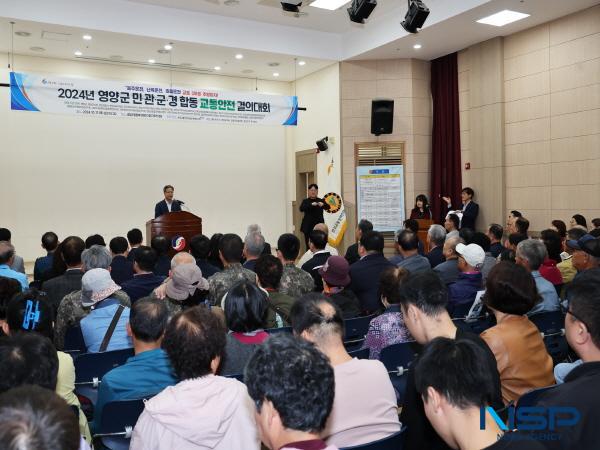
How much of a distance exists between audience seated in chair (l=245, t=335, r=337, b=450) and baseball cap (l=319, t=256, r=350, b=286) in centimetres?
253

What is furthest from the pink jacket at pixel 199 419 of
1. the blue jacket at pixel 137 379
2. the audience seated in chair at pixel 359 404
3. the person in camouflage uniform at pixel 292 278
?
the person in camouflage uniform at pixel 292 278

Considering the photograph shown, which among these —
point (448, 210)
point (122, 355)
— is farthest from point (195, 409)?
point (448, 210)

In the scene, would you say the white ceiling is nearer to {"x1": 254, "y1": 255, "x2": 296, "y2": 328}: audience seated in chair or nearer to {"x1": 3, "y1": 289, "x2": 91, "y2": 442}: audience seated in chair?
{"x1": 254, "y1": 255, "x2": 296, "y2": 328}: audience seated in chair

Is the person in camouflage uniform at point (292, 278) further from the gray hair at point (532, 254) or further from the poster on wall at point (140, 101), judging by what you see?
the poster on wall at point (140, 101)

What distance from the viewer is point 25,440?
2.96 ft

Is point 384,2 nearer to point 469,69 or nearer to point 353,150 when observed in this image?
point 469,69

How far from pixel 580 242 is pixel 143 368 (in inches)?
150

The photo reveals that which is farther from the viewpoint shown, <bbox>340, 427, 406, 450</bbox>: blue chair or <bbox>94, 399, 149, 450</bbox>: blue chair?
<bbox>94, 399, 149, 450</bbox>: blue chair

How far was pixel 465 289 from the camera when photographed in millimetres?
3920

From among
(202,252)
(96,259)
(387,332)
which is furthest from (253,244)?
(387,332)

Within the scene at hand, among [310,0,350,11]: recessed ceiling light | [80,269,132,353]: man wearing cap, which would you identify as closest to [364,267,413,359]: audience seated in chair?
[80,269,132,353]: man wearing cap

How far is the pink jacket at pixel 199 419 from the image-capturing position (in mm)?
1623

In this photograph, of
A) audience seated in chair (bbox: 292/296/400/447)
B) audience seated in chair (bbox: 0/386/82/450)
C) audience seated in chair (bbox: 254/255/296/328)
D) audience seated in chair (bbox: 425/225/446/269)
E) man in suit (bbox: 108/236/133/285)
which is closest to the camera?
audience seated in chair (bbox: 0/386/82/450)

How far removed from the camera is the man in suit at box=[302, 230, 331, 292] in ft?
15.5
